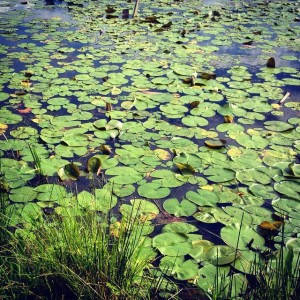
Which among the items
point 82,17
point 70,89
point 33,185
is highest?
point 82,17

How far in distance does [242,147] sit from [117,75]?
2154 mm

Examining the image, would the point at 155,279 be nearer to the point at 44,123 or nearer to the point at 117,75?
the point at 44,123

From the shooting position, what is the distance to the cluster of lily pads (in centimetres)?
204

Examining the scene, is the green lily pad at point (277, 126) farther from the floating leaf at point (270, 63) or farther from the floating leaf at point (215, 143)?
the floating leaf at point (270, 63)

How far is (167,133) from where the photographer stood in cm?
304

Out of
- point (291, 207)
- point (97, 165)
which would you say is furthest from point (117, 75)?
point (291, 207)

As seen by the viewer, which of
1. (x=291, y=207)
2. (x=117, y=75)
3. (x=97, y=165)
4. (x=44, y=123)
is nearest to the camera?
(x=291, y=207)

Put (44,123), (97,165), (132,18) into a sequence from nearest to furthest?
(97,165) < (44,123) < (132,18)

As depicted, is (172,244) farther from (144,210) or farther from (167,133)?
(167,133)

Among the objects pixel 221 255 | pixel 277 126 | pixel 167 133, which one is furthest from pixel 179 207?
pixel 277 126

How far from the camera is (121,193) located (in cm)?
230

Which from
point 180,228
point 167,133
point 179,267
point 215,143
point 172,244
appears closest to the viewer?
point 179,267

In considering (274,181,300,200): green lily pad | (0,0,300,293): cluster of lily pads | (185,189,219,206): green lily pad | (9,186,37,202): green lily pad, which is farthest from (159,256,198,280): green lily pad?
(9,186,37,202): green lily pad

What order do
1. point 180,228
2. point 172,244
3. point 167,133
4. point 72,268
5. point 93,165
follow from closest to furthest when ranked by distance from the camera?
1. point 72,268
2. point 172,244
3. point 180,228
4. point 93,165
5. point 167,133
